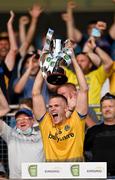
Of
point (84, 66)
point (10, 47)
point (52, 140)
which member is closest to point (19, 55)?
point (10, 47)

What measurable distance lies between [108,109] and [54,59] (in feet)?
2.88

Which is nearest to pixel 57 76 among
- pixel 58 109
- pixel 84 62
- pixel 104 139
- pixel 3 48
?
pixel 58 109

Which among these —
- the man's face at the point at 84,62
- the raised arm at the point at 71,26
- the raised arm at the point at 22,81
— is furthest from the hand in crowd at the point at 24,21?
the man's face at the point at 84,62

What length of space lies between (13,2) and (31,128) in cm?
510

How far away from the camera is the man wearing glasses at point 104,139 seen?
10594mm

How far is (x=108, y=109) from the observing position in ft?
35.8

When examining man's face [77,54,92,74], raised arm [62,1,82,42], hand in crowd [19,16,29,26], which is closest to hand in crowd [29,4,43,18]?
hand in crowd [19,16,29,26]

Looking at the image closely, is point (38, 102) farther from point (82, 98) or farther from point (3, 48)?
point (3, 48)

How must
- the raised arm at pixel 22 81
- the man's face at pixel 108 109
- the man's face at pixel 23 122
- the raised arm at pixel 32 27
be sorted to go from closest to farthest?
the man's face at pixel 108 109
the man's face at pixel 23 122
the raised arm at pixel 22 81
the raised arm at pixel 32 27

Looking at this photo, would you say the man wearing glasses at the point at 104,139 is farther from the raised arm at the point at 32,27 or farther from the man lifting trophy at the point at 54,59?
the raised arm at the point at 32,27

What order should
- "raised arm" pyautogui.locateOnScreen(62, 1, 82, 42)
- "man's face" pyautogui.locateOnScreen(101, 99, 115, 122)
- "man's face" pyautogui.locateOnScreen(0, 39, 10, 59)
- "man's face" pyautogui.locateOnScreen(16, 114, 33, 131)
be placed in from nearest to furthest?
1. "man's face" pyautogui.locateOnScreen(101, 99, 115, 122)
2. "man's face" pyautogui.locateOnScreen(16, 114, 33, 131)
3. "man's face" pyautogui.locateOnScreen(0, 39, 10, 59)
4. "raised arm" pyautogui.locateOnScreen(62, 1, 82, 42)

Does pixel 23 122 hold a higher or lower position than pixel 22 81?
lower

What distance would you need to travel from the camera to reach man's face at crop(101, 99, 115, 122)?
10.9m

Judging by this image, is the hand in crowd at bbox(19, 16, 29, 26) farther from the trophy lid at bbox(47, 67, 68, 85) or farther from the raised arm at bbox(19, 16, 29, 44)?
the trophy lid at bbox(47, 67, 68, 85)
